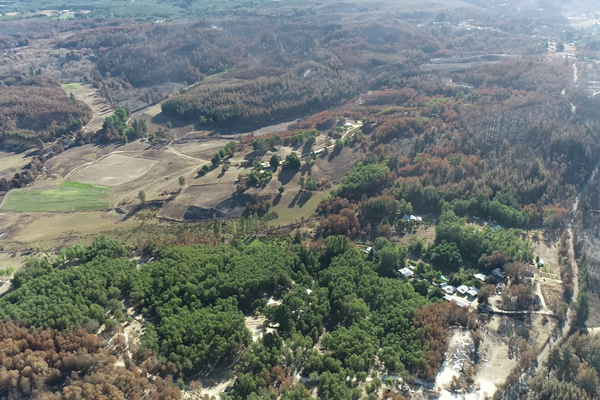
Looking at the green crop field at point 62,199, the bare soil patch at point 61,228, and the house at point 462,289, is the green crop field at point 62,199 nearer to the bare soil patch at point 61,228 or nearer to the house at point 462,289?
the bare soil patch at point 61,228

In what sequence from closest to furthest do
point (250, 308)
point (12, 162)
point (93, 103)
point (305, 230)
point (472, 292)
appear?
point (250, 308)
point (472, 292)
point (305, 230)
point (12, 162)
point (93, 103)

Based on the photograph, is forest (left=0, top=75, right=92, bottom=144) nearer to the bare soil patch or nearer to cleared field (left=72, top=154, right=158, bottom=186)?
cleared field (left=72, top=154, right=158, bottom=186)

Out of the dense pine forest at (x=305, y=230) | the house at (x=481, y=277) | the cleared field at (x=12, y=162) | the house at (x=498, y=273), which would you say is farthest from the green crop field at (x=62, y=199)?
the house at (x=498, y=273)

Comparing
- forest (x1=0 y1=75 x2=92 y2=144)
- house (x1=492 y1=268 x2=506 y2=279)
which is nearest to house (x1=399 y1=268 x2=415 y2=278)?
house (x1=492 y1=268 x2=506 y2=279)

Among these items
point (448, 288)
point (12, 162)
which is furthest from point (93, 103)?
point (448, 288)

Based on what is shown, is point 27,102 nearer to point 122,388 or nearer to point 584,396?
point 122,388

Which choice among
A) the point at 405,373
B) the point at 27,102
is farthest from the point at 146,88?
the point at 405,373

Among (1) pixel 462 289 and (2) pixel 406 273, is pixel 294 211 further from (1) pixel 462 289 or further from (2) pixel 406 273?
(1) pixel 462 289
